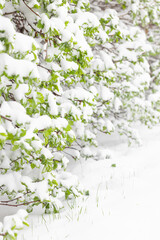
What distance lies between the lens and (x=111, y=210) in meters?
3.40

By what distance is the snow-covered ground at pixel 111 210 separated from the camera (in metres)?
2.94

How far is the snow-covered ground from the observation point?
2936 mm

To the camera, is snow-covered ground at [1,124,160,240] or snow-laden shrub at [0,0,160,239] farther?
snow-covered ground at [1,124,160,240]

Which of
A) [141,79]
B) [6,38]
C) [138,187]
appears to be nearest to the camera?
[6,38]

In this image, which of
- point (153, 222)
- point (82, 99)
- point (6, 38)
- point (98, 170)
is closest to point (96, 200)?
point (153, 222)

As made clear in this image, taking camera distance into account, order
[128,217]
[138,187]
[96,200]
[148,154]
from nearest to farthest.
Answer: [128,217]
[96,200]
[138,187]
[148,154]

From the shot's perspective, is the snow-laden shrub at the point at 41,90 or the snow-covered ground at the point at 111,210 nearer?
the snow-laden shrub at the point at 41,90

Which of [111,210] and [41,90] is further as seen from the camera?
[111,210]

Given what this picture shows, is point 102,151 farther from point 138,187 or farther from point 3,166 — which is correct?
point 3,166

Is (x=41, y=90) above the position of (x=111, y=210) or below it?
above

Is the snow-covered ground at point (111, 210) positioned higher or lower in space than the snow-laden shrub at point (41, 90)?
lower

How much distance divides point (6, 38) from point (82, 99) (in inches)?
56.9

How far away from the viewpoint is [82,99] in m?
3.47

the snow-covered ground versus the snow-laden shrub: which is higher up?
the snow-laden shrub
